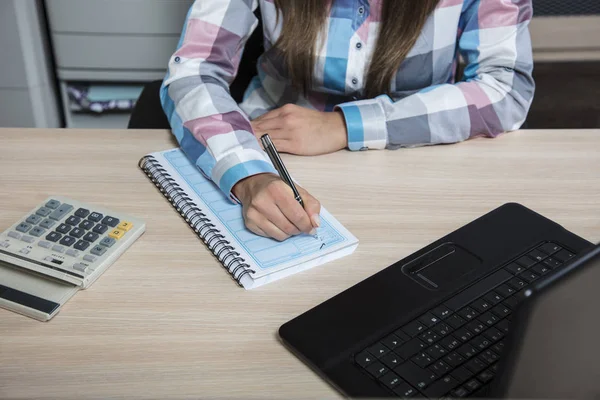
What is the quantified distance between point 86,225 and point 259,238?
201mm

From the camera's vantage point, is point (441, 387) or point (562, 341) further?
point (441, 387)

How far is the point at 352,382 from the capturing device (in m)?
0.57

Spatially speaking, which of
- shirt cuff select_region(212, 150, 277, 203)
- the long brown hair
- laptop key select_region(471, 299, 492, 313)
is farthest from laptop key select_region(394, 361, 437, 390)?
the long brown hair

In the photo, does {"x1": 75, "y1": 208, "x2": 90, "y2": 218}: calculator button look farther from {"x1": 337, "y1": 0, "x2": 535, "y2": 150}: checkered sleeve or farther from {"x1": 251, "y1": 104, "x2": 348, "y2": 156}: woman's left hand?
{"x1": 337, "y1": 0, "x2": 535, "y2": 150}: checkered sleeve

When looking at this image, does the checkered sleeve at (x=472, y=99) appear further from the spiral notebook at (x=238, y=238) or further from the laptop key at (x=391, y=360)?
the laptop key at (x=391, y=360)

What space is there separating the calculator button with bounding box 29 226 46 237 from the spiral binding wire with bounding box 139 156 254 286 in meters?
0.16

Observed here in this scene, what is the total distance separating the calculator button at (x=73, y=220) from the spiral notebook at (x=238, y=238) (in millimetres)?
120

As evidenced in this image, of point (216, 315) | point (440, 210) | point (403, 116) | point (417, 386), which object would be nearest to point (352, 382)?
point (417, 386)

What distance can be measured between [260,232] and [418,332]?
0.76 ft

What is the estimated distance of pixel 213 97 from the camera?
3.07 ft

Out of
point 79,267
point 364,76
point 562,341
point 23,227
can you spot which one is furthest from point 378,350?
point 364,76

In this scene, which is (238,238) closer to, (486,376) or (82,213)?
(82,213)

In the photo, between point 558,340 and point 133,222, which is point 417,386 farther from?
point 133,222

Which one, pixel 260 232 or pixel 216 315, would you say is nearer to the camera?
pixel 216 315
